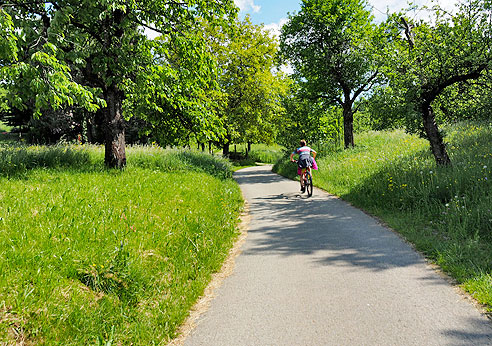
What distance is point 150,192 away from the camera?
285 inches

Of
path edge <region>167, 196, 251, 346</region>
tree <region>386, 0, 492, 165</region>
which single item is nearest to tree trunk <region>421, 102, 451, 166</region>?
tree <region>386, 0, 492, 165</region>

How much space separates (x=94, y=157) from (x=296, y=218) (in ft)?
24.8

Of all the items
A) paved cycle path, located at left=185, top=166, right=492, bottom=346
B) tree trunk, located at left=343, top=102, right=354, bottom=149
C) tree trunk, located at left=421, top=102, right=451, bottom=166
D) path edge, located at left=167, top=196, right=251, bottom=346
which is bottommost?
path edge, located at left=167, top=196, right=251, bottom=346

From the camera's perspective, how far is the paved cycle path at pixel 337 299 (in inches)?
114

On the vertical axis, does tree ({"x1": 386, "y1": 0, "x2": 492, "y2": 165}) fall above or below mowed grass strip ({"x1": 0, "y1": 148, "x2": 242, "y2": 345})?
above

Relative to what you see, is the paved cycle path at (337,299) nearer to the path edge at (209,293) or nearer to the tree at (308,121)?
the path edge at (209,293)

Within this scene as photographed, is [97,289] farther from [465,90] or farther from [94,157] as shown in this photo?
[465,90]

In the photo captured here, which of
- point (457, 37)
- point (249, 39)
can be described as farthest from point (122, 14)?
point (249, 39)

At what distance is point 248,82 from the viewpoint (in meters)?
27.4

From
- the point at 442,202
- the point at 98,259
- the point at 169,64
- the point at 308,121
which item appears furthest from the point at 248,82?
the point at 98,259

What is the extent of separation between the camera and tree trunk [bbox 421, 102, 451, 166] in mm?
9320

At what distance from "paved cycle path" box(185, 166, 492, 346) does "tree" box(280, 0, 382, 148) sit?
15.1m

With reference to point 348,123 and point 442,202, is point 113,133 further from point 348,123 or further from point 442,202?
point 348,123

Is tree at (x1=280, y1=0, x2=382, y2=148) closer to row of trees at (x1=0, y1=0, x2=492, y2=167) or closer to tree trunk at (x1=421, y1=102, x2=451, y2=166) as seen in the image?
row of trees at (x1=0, y1=0, x2=492, y2=167)
